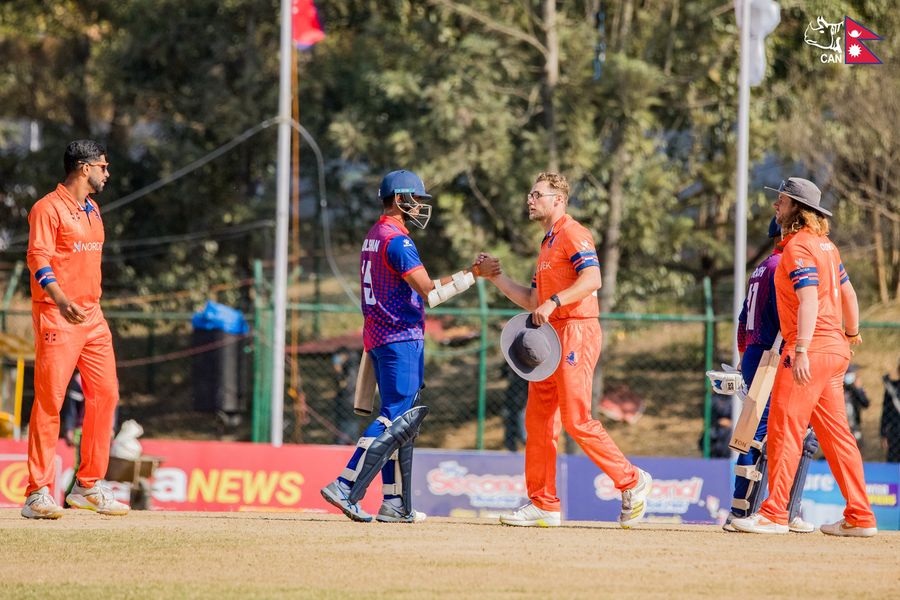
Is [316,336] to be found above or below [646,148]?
below

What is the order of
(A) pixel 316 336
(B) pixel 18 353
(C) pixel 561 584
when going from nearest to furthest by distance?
1. (C) pixel 561 584
2. (B) pixel 18 353
3. (A) pixel 316 336

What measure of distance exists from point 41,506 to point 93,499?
0.39 m

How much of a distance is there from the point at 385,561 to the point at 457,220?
15.7 meters

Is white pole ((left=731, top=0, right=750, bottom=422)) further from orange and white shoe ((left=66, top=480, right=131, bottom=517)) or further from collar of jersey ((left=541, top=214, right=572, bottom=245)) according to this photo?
orange and white shoe ((left=66, top=480, right=131, bottom=517))

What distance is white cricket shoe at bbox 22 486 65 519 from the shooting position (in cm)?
923

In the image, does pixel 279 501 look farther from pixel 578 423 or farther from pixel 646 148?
pixel 646 148

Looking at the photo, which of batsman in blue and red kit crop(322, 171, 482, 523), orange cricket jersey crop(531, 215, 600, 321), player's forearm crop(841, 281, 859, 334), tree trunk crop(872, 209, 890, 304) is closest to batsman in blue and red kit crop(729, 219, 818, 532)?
player's forearm crop(841, 281, 859, 334)

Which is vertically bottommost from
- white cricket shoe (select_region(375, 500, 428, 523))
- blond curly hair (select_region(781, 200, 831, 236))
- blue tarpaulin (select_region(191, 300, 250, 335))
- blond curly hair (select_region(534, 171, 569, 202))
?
white cricket shoe (select_region(375, 500, 428, 523))

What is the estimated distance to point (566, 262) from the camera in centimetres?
923

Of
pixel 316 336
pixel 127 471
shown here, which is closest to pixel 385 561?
pixel 127 471

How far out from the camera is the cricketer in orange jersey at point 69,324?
8945mm

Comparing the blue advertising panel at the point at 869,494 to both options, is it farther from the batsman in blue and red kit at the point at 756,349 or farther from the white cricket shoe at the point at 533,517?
the white cricket shoe at the point at 533,517

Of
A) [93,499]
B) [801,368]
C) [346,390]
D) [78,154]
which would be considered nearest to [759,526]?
[801,368]

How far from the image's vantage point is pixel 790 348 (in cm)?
891
